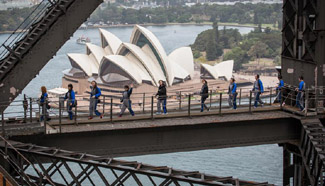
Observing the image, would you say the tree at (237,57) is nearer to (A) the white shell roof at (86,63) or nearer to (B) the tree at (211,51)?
(B) the tree at (211,51)

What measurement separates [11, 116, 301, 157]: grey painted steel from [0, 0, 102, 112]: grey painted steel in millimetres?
1218

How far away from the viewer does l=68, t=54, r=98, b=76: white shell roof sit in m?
92.1

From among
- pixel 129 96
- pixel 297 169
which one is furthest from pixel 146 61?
pixel 129 96

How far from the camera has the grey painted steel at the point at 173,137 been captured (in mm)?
14055

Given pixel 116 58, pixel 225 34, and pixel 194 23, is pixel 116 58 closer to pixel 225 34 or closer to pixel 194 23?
pixel 225 34

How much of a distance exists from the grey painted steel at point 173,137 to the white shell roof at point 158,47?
66.2 meters

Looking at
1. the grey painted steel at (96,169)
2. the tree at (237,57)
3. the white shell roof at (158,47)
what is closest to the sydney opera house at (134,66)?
the white shell roof at (158,47)

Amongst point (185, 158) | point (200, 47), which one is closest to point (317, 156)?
point (185, 158)

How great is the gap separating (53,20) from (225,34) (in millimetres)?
130258

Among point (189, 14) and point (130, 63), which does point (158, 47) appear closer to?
point (130, 63)

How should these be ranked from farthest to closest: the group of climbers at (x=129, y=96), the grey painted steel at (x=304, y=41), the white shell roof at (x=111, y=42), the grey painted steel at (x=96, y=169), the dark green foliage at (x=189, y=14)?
the dark green foliage at (x=189, y=14), the white shell roof at (x=111, y=42), the grey painted steel at (x=304, y=41), the group of climbers at (x=129, y=96), the grey painted steel at (x=96, y=169)

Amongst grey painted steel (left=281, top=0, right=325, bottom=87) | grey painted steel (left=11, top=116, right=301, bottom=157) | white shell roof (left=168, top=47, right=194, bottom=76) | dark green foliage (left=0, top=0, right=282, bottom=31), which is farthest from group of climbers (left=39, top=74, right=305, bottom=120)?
dark green foliage (left=0, top=0, right=282, bottom=31)

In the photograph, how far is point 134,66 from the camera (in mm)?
82938

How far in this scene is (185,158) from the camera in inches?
1902
